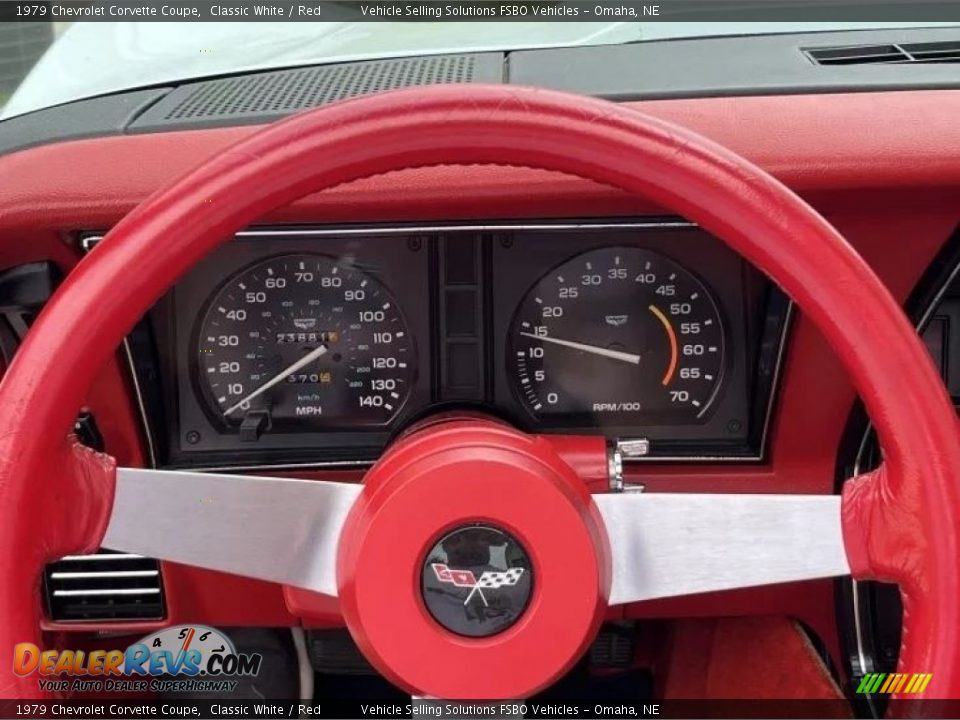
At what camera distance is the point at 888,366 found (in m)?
0.93

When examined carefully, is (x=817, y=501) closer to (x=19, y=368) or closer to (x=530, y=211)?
(x=530, y=211)

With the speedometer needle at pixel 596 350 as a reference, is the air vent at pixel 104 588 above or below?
below

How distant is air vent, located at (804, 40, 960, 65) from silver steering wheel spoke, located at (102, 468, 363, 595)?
916mm

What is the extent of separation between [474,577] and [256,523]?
0.72 ft

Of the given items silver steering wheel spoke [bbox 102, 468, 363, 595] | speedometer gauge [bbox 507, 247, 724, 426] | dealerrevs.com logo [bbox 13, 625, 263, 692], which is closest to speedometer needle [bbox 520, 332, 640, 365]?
speedometer gauge [bbox 507, 247, 724, 426]

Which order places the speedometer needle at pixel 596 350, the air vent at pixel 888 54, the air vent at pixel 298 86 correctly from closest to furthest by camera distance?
the air vent at pixel 298 86, the air vent at pixel 888 54, the speedometer needle at pixel 596 350

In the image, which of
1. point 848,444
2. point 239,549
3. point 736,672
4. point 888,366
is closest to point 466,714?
point 239,549

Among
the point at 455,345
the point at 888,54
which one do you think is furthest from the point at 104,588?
the point at 888,54

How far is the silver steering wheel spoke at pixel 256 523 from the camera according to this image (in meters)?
1.06
